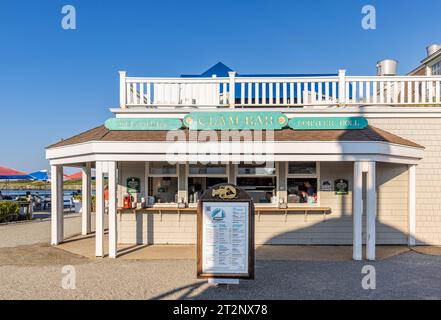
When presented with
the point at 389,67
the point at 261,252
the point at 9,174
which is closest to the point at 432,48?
the point at 389,67

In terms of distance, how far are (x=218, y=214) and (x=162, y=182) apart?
16.0ft

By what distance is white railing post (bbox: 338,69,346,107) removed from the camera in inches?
417

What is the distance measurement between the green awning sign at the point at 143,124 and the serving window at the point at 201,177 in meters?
1.67

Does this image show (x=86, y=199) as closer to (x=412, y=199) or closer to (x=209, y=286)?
(x=209, y=286)

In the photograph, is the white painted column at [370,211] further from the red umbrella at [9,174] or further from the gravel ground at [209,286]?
the red umbrella at [9,174]

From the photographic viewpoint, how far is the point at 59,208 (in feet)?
35.6

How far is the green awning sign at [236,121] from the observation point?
9.52m

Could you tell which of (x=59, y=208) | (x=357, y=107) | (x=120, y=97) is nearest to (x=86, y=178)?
(x=59, y=208)

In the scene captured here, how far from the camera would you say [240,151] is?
8.89m

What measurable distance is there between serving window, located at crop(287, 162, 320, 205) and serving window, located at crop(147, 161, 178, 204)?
3395 mm

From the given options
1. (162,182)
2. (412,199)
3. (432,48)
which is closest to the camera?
(412,199)

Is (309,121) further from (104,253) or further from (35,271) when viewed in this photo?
(35,271)

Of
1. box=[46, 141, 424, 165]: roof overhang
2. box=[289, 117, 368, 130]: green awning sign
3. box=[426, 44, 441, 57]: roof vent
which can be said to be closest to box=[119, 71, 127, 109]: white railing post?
box=[46, 141, 424, 165]: roof overhang

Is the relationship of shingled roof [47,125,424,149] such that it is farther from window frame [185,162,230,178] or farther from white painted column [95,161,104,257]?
window frame [185,162,230,178]
